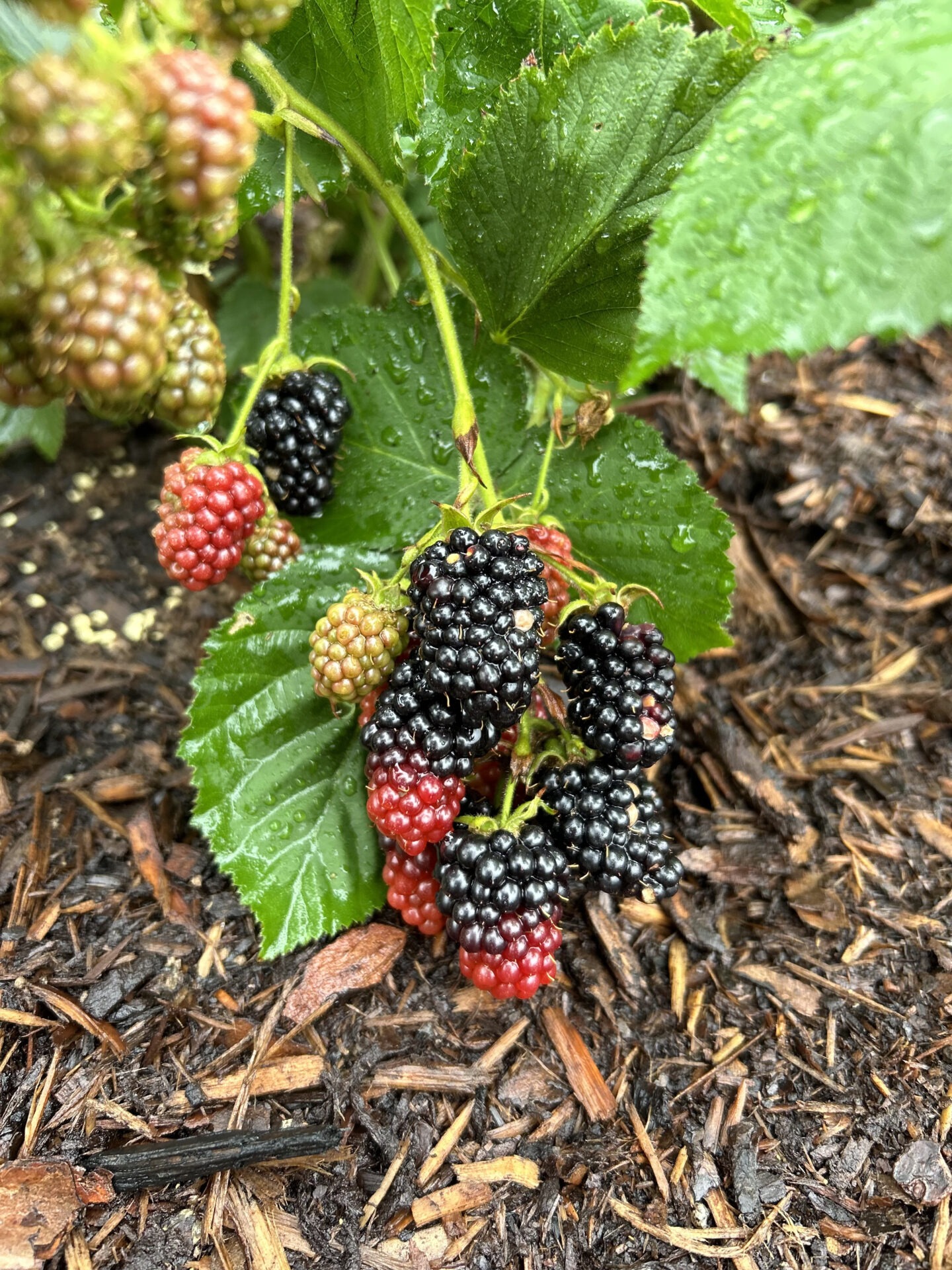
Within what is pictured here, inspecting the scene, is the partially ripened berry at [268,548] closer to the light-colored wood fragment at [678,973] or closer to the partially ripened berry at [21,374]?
the partially ripened berry at [21,374]

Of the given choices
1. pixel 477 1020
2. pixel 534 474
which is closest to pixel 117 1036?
pixel 477 1020

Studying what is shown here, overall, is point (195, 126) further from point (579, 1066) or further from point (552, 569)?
point (579, 1066)

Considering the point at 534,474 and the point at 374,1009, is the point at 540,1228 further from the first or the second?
the point at 534,474

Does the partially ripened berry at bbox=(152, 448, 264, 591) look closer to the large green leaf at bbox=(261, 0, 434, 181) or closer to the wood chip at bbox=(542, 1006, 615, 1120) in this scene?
the large green leaf at bbox=(261, 0, 434, 181)

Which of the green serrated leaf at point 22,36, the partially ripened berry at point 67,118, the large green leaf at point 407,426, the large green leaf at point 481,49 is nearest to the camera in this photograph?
the partially ripened berry at point 67,118

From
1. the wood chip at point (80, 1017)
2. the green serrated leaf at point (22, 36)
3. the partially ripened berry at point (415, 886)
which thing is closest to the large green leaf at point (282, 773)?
the partially ripened berry at point (415, 886)

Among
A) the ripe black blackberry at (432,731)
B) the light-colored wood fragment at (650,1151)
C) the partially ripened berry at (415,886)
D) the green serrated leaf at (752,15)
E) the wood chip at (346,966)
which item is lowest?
the light-colored wood fragment at (650,1151)
